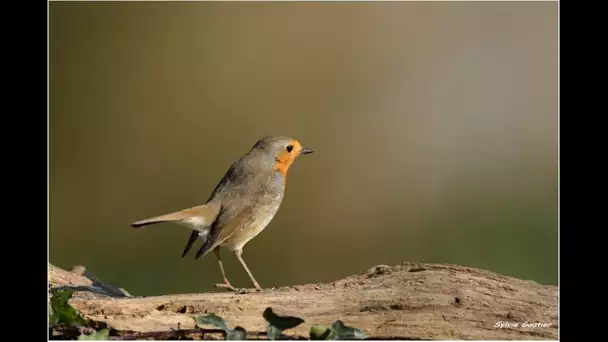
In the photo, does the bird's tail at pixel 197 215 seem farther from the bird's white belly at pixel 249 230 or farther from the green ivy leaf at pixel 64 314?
the green ivy leaf at pixel 64 314

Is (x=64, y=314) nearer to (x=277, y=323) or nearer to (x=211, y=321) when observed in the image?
(x=211, y=321)

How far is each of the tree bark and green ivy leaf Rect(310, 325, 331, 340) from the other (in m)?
0.06

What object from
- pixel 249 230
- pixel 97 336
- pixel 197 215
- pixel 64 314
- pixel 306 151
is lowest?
pixel 97 336

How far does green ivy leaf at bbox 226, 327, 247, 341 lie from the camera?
422 centimetres

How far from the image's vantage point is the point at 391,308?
4.50 m

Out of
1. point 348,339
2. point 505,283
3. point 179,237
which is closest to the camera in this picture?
point 348,339

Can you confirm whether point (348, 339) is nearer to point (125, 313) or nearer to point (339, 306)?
point (339, 306)

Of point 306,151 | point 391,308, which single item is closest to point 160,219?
point 306,151

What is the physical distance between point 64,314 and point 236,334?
0.87 meters

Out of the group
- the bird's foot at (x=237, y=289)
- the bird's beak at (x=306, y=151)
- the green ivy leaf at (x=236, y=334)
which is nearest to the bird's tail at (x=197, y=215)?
the bird's foot at (x=237, y=289)

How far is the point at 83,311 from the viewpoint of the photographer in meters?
4.38

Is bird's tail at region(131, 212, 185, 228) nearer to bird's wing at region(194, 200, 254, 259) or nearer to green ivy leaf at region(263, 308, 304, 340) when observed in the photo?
bird's wing at region(194, 200, 254, 259)

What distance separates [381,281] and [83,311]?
65.6 inches

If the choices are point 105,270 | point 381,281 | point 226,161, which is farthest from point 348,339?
point 105,270
